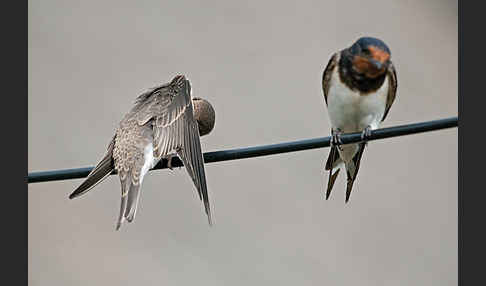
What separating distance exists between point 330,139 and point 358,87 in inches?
19.7

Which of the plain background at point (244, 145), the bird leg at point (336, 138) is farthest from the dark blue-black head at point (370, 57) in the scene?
the plain background at point (244, 145)

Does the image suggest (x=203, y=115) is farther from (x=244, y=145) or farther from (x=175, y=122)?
(x=244, y=145)

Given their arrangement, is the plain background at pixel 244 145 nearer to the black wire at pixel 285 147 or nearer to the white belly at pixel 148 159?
the white belly at pixel 148 159

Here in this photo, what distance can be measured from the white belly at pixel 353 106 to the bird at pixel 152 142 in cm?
59

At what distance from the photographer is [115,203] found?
6.34m

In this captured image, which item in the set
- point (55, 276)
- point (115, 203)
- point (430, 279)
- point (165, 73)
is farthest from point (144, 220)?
point (430, 279)

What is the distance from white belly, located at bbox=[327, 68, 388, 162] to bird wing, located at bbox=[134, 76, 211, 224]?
59cm

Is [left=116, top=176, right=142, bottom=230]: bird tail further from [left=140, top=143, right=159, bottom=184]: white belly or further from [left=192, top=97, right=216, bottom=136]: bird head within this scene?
[left=192, top=97, right=216, bottom=136]: bird head

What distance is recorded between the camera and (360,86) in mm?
3326

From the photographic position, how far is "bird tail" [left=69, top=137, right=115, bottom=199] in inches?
118

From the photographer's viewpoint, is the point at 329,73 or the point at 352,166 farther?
the point at 352,166

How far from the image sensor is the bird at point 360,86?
3244 mm

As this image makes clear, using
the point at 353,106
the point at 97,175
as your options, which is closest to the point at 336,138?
the point at 353,106

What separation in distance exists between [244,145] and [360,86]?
3322mm
